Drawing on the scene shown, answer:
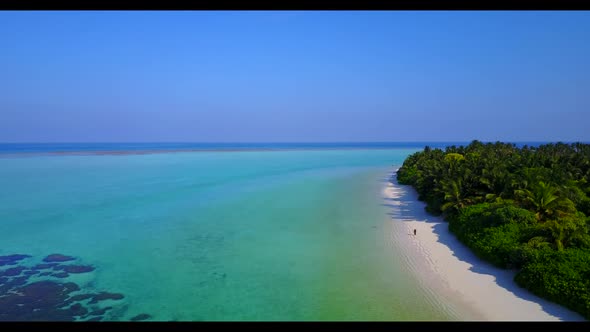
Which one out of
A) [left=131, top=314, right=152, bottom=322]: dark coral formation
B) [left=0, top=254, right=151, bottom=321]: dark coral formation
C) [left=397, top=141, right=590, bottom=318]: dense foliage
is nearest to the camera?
[left=131, top=314, right=152, bottom=322]: dark coral formation

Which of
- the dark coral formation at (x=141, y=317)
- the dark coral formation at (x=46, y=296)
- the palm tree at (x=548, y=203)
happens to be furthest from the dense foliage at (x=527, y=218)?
the dark coral formation at (x=46, y=296)

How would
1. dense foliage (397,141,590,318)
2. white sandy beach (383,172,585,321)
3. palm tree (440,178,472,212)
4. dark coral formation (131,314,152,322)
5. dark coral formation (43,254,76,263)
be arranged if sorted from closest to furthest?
1. white sandy beach (383,172,585,321)
2. dark coral formation (131,314,152,322)
3. dense foliage (397,141,590,318)
4. dark coral formation (43,254,76,263)
5. palm tree (440,178,472,212)

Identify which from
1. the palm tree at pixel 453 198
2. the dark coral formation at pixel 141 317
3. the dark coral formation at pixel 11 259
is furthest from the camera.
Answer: the palm tree at pixel 453 198

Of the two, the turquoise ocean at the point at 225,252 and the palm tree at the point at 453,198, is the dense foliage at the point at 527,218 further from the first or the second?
the turquoise ocean at the point at 225,252

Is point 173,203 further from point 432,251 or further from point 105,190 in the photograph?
point 432,251

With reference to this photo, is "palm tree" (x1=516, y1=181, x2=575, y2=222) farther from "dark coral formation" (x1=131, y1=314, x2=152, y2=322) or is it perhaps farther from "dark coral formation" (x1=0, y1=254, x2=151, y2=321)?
"dark coral formation" (x1=0, y1=254, x2=151, y2=321)

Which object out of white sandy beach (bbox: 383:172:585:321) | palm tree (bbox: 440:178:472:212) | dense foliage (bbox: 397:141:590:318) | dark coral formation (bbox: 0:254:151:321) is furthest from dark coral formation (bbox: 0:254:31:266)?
palm tree (bbox: 440:178:472:212)
